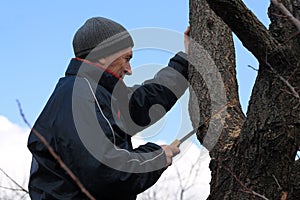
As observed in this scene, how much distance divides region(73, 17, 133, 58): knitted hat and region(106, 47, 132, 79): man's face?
2cm

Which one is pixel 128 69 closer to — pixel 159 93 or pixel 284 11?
pixel 159 93

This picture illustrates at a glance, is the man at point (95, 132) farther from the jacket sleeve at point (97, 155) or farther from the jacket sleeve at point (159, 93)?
the jacket sleeve at point (159, 93)

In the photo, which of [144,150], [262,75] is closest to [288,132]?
[262,75]

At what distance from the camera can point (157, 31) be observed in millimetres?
3480

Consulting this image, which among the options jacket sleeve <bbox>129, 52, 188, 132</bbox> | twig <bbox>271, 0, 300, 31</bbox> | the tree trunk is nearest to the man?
jacket sleeve <bbox>129, 52, 188, 132</bbox>

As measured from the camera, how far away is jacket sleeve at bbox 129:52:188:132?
338 centimetres

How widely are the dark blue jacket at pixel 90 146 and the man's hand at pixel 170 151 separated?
0.10 ft

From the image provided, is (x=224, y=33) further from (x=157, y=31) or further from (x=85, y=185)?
(x=85, y=185)

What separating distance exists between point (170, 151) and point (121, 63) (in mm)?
470

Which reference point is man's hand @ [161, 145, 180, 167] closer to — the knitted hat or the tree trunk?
the tree trunk

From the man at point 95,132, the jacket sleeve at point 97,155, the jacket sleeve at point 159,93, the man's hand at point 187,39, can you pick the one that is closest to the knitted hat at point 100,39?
the man at point 95,132

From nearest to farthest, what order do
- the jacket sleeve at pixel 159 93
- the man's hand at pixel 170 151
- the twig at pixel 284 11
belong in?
the twig at pixel 284 11
the man's hand at pixel 170 151
the jacket sleeve at pixel 159 93

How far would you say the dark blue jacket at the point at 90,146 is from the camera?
269 cm

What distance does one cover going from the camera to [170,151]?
292 cm
